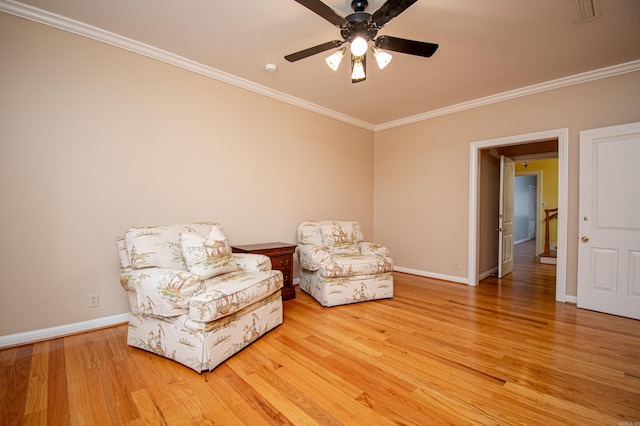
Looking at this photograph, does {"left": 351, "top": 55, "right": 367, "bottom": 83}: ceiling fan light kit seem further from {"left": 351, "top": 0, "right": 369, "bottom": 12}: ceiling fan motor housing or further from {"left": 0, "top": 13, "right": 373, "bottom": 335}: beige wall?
{"left": 0, "top": 13, "right": 373, "bottom": 335}: beige wall

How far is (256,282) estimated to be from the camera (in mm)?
2314

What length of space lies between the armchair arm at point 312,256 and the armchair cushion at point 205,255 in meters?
1.07

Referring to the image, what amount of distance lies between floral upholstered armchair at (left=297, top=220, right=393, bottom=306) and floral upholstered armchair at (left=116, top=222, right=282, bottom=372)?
2.43 feet

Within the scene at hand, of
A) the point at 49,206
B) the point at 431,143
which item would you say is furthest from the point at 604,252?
the point at 49,206

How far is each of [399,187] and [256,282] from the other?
3.49m

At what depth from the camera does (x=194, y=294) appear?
196cm

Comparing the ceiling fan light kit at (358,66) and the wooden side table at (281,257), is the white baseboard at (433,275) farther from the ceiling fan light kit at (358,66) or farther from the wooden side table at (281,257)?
the ceiling fan light kit at (358,66)

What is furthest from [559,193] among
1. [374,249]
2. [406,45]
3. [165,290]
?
[165,290]

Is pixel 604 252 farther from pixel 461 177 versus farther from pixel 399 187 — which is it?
pixel 399 187

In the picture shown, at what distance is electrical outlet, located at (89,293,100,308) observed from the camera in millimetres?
2492

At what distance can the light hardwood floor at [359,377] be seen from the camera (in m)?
1.51

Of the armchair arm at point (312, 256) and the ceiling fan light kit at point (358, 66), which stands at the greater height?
the ceiling fan light kit at point (358, 66)

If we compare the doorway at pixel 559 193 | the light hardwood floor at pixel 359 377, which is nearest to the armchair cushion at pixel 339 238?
the light hardwood floor at pixel 359 377

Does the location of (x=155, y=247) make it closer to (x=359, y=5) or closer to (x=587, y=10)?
(x=359, y=5)
